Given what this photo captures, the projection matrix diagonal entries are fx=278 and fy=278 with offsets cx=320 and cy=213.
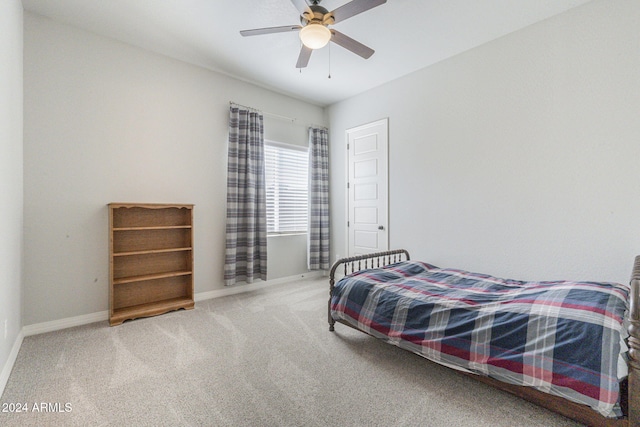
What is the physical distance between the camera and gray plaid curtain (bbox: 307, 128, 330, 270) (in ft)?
15.4

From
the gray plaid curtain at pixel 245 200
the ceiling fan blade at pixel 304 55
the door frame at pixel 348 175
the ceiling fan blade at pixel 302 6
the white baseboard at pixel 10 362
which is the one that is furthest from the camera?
the door frame at pixel 348 175

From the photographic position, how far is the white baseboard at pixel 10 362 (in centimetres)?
178

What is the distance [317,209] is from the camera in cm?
472

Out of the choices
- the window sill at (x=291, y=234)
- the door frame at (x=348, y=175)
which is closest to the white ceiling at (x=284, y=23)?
the door frame at (x=348, y=175)

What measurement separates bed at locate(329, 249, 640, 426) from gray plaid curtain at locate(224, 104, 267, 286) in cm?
195

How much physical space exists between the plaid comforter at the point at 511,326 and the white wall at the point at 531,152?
2.27 ft

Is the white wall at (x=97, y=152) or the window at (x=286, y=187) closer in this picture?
the white wall at (x=97, y=152)

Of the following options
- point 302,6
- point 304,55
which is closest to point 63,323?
point 304,55

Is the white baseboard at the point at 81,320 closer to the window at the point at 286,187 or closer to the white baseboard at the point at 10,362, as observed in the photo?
the white baseboard at the point at 10,362

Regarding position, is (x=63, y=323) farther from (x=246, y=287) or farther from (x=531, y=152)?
(x=531, y=152)

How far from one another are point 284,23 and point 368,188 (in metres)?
2.40

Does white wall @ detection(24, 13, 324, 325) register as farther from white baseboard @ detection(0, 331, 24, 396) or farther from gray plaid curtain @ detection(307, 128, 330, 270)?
gray plaid curtain @ detection(307, 128, 330, 270)

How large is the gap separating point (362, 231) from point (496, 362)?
288 centimetres

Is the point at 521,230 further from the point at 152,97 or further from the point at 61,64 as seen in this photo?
the point at 61,64
